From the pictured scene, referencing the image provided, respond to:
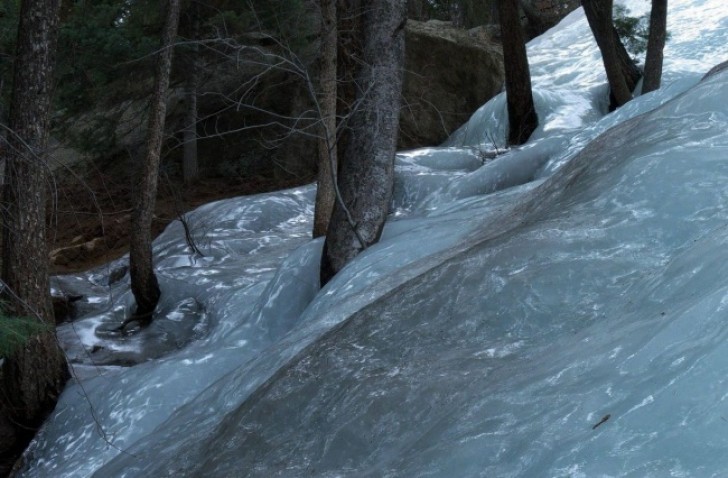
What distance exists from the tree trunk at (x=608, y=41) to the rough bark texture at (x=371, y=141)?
16.4 ft

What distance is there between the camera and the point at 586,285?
4945 mm

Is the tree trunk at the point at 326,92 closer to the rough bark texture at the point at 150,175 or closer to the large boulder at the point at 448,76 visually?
the rough bark texture at the point at 150,175

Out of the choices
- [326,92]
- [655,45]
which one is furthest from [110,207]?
[655,45]

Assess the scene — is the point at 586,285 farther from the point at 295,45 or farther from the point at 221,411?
the point at 295,45

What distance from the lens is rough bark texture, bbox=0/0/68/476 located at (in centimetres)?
828

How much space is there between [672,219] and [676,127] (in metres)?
1.25

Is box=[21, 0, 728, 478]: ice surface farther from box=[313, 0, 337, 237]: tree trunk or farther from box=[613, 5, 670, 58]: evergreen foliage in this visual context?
box=[613, 5, 670, 58]: evergreen foliage

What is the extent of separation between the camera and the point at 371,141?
882 cm

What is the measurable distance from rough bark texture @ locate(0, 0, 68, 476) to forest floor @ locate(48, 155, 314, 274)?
4.86 m

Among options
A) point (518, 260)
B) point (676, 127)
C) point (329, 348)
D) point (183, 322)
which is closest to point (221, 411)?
point (329, 348)

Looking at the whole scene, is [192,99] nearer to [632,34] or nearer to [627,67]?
[627,67]

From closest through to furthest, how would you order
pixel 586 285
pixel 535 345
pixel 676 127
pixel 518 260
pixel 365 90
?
1. pixel 535 345
2. pixel 586 285
3. pixel 518 260
4. pixel 676 127
5. pixel 365 90

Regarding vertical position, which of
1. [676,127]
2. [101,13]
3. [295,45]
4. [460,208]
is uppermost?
[101,13]

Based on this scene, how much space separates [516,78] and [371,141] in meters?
5.19
